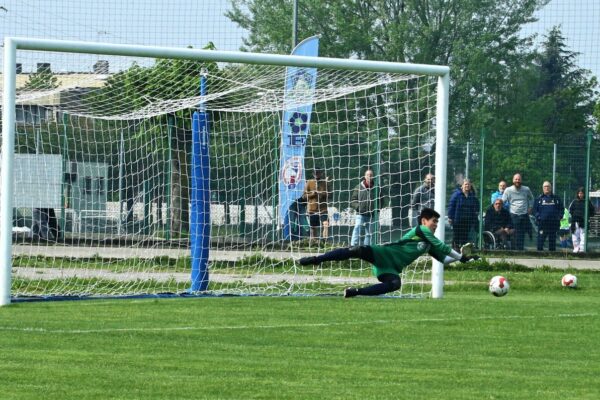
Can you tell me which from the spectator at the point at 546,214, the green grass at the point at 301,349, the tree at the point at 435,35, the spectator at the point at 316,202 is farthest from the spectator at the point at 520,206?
the tree at the point at 435,35

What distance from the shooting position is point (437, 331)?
13.1m

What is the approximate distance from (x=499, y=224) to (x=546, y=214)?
1.09 m

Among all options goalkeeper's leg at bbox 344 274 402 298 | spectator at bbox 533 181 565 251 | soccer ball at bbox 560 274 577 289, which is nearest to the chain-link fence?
spectator at bbox 533 181 565 251

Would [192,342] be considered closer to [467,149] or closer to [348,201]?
[348,201]

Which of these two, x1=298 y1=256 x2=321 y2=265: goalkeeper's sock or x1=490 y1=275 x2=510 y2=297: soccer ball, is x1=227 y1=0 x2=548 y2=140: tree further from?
x1=298 y1=256 x2=321 y2=265: goalkeeper's sock

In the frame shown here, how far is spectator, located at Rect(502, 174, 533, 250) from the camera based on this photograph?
2762 cm

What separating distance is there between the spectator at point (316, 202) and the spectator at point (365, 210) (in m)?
0.70

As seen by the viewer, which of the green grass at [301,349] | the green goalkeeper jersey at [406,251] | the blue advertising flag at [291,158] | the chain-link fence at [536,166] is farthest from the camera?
the chain-link fence at [536,166]

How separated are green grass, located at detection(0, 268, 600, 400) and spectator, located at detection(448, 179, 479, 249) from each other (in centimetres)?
978

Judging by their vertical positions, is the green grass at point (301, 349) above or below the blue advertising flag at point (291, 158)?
below

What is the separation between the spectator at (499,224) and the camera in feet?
92.2

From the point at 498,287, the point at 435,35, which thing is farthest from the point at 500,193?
the point at 435,35

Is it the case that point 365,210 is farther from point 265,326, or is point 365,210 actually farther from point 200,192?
point 265,326

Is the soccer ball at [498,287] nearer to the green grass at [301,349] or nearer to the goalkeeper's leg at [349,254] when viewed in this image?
the green grass at [301,349]
